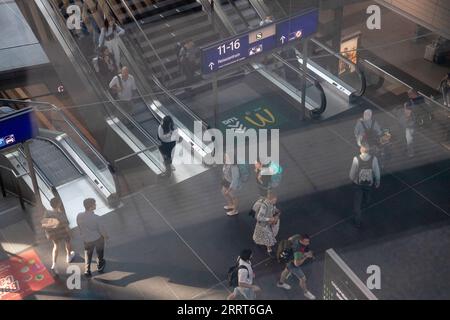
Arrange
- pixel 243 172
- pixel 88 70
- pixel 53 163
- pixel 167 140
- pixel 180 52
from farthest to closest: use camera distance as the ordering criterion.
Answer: pixel 180 52 < pixel 88 70 < pixel 53 163 < pixel 167 140 < pixel 243 172

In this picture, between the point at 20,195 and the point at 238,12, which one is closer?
the point at 20,195

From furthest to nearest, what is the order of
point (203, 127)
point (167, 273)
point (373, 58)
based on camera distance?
point (373, 58), point (203, 127), point (167, 273)

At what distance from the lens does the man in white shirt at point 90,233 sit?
10.3 metres

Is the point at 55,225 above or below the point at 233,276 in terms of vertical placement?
above

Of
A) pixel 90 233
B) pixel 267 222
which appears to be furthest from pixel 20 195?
pixel 267 222

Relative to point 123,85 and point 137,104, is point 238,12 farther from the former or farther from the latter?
point 123,85

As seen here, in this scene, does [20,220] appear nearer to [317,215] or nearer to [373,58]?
[317,215]

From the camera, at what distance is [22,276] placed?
36.5 feet

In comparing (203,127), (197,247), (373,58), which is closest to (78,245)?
(197,247)

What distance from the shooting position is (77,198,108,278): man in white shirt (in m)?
10.3

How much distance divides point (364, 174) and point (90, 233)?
4.46 m

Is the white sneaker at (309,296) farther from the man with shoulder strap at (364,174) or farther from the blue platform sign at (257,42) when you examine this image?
the blue platform sign at (257,42)
